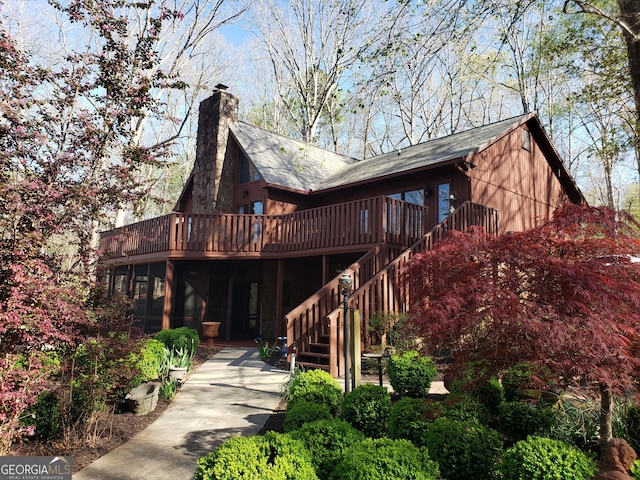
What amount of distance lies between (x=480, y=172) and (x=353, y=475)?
37.1ft

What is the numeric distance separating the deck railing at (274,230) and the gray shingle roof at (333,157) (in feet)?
5.89

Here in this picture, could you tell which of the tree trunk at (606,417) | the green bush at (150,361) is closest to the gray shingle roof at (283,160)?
the green bush at (150,361)

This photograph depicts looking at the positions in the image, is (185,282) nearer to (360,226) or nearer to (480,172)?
(360,226)

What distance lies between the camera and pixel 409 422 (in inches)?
180

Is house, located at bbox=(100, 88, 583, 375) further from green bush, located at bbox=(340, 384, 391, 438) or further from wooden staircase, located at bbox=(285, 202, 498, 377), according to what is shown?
green bush, located at bbox=(340, 384, 391, 438)

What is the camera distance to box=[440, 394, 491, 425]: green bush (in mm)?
4598

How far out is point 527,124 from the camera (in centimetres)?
1510

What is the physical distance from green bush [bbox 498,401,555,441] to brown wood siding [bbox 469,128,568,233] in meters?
8.14

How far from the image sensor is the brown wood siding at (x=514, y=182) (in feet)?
42.5

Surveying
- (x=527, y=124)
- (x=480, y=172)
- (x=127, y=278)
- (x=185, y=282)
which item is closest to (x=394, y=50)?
(x=480, y=172)

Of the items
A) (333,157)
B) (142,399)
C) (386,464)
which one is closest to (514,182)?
(333,157)

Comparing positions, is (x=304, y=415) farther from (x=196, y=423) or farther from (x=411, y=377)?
(x=411, y=377)

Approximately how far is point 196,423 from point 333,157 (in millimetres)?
14969

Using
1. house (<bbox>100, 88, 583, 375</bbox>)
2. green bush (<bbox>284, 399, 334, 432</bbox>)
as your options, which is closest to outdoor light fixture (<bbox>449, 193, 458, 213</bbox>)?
house (<bbox>100, 88, 583, 375</bbox>)
